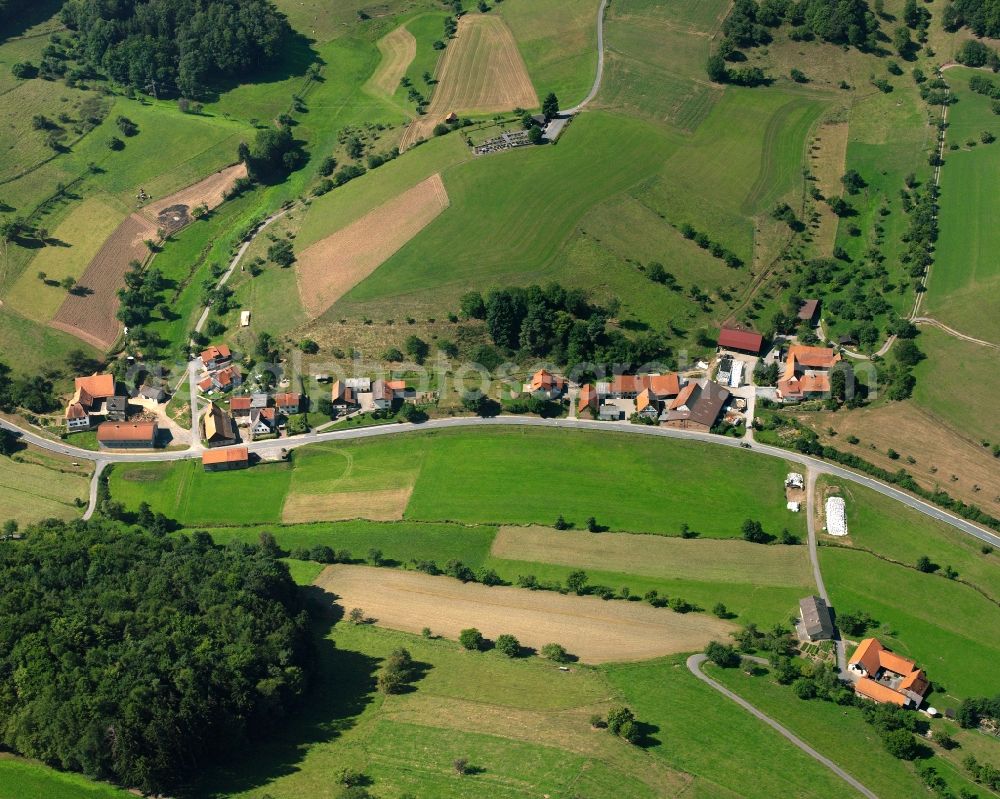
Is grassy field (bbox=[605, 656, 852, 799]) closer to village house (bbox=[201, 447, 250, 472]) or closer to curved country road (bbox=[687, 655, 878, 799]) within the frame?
curved country road (bbox=[687, 655, 878, 799])

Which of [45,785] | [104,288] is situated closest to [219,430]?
[104,288]

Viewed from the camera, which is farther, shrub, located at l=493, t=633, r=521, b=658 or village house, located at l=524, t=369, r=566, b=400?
village house, located at l=524, t=369, r=566, b=400

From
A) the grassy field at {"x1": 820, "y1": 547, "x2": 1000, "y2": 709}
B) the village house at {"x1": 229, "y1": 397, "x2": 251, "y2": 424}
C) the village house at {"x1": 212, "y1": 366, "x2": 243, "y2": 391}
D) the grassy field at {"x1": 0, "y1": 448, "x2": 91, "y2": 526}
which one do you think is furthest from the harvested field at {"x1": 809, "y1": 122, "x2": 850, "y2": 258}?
the grassy field at {"x1": 0, "y1": 448, "x2": 91, "y2": 526}

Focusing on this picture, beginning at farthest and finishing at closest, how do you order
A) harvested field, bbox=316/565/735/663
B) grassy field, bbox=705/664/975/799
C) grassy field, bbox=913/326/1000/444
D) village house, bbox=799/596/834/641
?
1. grassy field, bbox=913/326/1000/444
2. harvested field, bbox=316/565/735/663
3. village house, bbox=799/596/834/641
4. grassy field, bbox=705/664/975/799

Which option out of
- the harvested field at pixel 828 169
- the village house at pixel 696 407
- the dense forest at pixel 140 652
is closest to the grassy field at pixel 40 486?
the dense forest at pixel 140 652

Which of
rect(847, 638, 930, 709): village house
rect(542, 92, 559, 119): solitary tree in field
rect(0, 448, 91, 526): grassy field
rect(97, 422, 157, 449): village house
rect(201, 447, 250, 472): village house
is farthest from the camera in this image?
rect(542, 92, 559, 119): solitary tree in field

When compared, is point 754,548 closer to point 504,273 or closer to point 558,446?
point 558,446

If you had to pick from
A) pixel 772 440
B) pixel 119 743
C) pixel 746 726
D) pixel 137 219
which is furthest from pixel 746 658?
pixel 137 219
